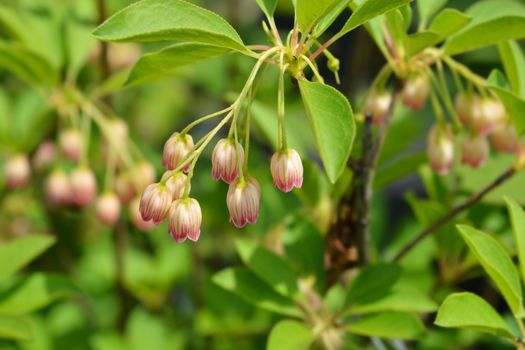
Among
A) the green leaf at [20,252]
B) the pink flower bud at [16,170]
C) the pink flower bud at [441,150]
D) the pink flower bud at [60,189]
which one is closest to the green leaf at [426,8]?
the pink flower bud at [441,150]

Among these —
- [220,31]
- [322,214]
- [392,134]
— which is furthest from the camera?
[322,214]

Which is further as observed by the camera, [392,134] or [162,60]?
A: [392,134]

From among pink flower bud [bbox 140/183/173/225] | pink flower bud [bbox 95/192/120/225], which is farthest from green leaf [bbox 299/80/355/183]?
pink flower bud [bbox 95/192/120/225]

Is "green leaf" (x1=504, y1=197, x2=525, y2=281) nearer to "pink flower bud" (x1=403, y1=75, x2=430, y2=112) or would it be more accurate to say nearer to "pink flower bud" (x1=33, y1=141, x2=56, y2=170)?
"pink flower bud" (x1=403, y1=75, x2=430, y2=112)

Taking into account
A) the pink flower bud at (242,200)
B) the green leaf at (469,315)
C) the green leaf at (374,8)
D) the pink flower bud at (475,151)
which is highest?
the green leaf at (374,8)

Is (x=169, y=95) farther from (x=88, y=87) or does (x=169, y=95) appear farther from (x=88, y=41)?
(x=88, y=41)

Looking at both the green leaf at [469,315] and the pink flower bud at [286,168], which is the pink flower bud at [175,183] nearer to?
the pink flower bud at [286,168]

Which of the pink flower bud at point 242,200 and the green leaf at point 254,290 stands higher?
the pink flower bud at point 242,200

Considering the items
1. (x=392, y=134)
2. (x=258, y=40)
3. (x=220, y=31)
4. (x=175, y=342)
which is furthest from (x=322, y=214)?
(x=258, y=40)
